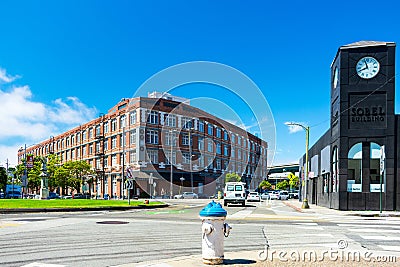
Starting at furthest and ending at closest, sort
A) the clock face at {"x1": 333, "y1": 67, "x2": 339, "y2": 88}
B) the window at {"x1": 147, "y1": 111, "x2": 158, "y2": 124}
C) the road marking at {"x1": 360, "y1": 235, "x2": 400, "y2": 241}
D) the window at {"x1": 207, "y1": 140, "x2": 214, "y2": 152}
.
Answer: the window at {"x1": 207, "y1": 140, "x2": 214, "y2": 152}
the window at {"x1": 147, "y1": 111, "x2": 158, "y2": 124}
the clock face at {"x1": 333, "y1": 67, "x2": 339, "y2": 88}
the road marking at {"x1": 360, "y1": 235, "x2": 400, "y2": 241}

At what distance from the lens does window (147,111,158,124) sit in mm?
69438

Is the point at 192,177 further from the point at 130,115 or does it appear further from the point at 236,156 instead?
the point at 130,115

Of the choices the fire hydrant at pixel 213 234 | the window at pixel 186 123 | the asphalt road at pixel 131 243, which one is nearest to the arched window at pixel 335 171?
the asphalt road at pixel 131 243

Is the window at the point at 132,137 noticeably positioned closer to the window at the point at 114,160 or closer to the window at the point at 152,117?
the window at the point at 152,117

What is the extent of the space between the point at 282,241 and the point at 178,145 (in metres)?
61.5

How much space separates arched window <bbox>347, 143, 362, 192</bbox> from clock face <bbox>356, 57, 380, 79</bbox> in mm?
4788

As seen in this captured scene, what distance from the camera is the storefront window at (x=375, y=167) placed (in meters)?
27.7

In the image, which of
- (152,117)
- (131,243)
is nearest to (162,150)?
(152,117)

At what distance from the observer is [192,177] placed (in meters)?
75.8

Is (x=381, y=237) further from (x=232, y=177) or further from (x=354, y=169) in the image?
(x=232, y=177)

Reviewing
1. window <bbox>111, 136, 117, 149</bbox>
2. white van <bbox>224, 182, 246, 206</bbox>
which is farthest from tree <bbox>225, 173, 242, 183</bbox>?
white van <bbox>224, 182, 246, 206</bbox>

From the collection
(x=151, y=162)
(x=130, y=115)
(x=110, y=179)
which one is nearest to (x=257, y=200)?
(x=151, y=162)

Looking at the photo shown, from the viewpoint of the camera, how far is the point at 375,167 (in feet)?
91.2

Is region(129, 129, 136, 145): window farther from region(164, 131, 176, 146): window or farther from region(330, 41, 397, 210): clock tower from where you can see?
region(330, 41, 397, 210): clock tower
